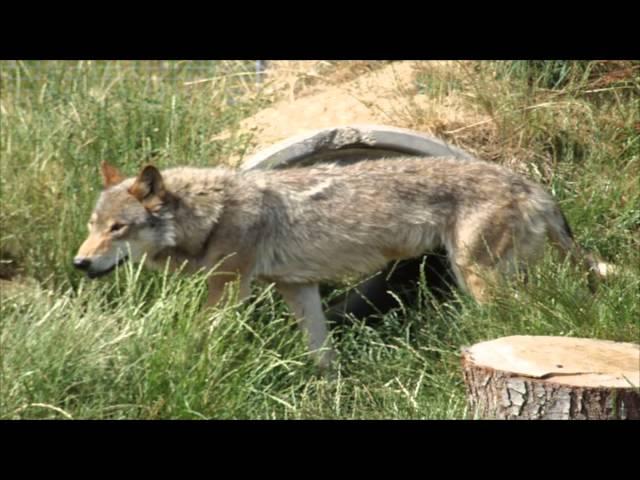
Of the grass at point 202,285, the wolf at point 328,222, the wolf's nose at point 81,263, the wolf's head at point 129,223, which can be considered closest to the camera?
the grass at point 202,285

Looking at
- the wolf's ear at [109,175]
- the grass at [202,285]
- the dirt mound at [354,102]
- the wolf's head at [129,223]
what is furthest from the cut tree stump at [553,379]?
the dirt mound at [354,102]

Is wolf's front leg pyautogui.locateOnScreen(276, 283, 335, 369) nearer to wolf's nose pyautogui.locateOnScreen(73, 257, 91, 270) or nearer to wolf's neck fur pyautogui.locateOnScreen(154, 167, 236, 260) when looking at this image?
wolf's neck fur pyautogui.locateOnScreen(154, 167, 236, 260)

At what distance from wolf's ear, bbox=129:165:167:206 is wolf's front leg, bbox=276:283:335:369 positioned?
1098 mm

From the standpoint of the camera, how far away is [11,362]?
592cm

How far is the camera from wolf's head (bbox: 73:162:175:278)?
788 cm

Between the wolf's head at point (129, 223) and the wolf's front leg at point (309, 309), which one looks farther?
the wolf's front leg at point (309, 309)

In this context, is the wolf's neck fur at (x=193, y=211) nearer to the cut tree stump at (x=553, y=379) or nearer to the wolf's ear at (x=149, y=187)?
the wolf's ear at (x=149, y=187)

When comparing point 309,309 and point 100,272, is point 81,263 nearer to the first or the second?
point 100,272

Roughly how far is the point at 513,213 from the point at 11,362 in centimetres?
380

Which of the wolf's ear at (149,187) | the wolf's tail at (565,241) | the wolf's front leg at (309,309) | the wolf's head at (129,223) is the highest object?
the wolf's ear at (149,187)

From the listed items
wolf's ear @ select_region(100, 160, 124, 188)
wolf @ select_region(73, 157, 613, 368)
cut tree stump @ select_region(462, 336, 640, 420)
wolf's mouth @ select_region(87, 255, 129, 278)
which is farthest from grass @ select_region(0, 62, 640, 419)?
wolf's ear @ select_region(100, 160, 124, 188)

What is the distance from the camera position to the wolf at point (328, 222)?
8180 millimetres

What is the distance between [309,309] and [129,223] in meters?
1.38
